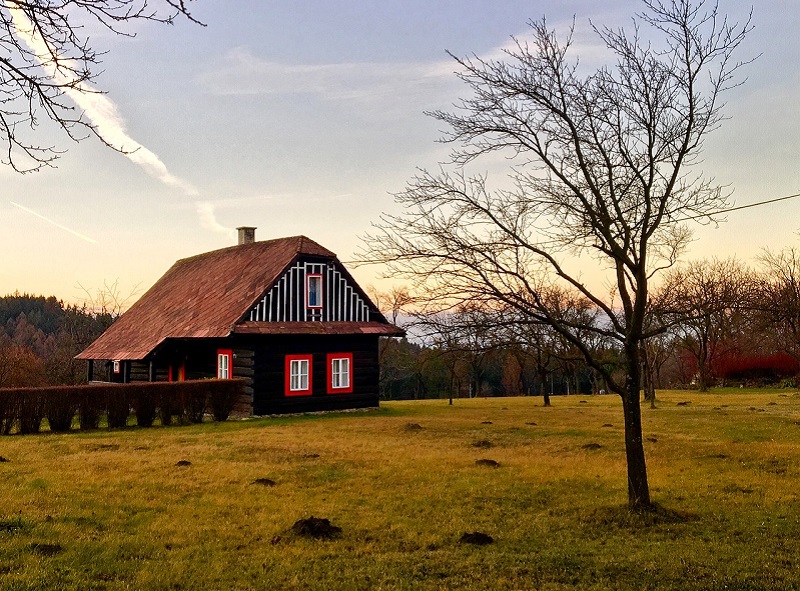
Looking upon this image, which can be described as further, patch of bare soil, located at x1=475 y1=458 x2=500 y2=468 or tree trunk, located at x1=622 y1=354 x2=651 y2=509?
patch of bare soil, located at x1=475 y1=458 x2=500 y2=468

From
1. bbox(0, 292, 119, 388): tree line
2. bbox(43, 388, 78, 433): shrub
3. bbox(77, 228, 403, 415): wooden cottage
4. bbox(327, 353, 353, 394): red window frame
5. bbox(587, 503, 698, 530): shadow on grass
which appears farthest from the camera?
bbox(0, 292, 119, 388): tree line

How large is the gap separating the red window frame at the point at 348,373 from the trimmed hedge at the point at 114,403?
3958 mm

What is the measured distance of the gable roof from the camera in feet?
82.2

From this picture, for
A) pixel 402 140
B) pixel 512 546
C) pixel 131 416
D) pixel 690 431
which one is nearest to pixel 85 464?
pixel 512 546

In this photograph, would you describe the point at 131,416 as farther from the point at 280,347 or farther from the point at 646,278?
the point at 646,278

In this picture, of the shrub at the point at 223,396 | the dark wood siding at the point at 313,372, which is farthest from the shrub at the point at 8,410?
the dark wood siding at the point at 313,372

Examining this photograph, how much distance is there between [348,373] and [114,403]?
9618 millimetres

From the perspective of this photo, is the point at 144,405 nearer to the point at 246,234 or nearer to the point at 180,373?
the point at 180,373

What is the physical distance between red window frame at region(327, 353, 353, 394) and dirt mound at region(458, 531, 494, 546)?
700 inches

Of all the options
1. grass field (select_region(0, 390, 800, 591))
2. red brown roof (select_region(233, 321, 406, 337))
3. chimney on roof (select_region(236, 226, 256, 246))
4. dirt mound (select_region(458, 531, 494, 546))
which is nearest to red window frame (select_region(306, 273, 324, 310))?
red brown roof (select_region(233, 321, 406, 337))

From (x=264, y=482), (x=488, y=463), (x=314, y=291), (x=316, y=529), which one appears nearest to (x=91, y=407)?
(x=314, y=291)

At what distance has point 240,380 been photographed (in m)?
23.2

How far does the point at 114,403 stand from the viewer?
65.7 feet

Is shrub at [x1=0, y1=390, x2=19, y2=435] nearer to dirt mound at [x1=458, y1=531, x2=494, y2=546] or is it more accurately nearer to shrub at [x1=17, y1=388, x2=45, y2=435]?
shrub at [x1=17, y1=388, x2=45, y2=435]
